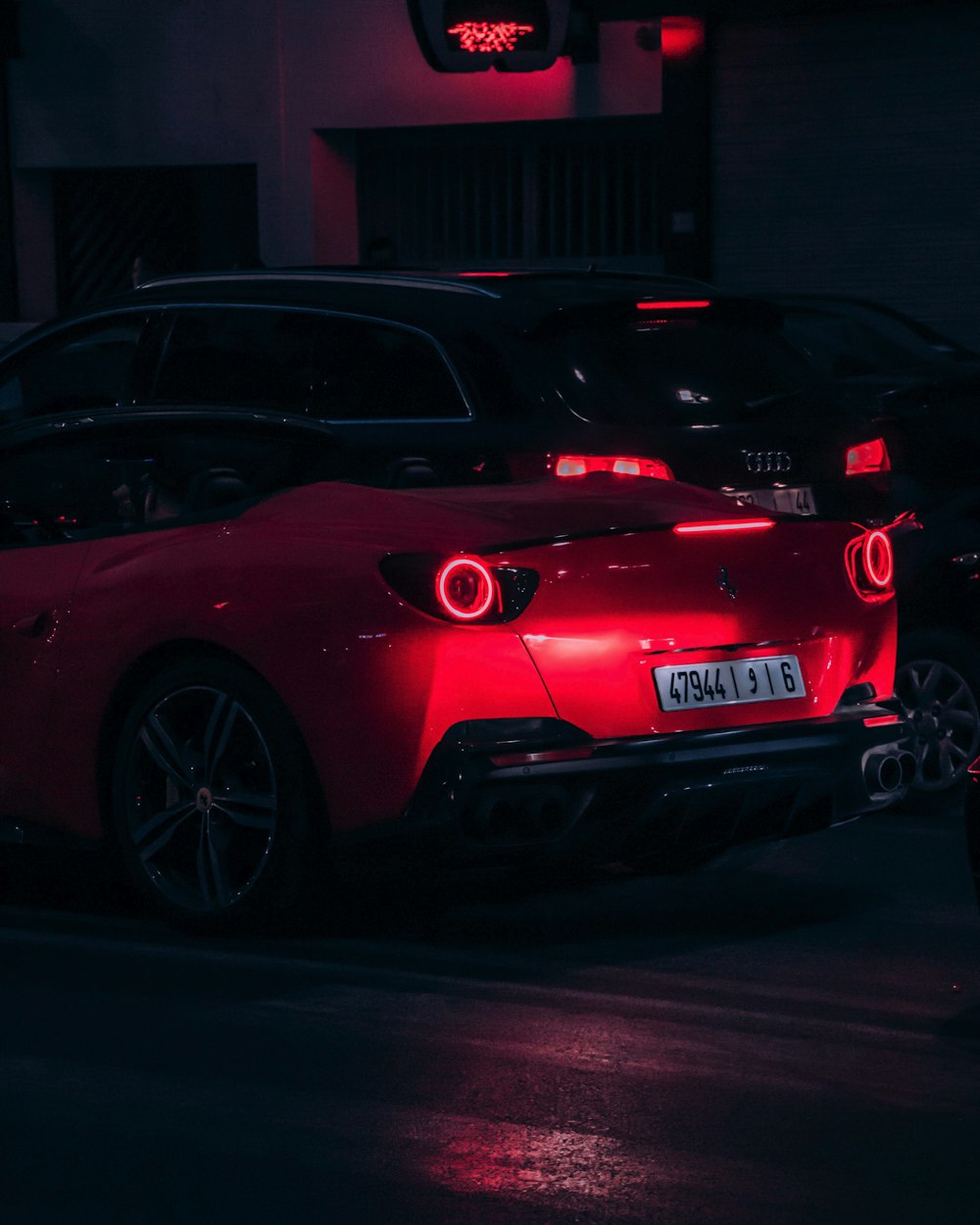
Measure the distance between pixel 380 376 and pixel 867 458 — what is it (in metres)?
1.86

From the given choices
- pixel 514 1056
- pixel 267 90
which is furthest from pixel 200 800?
pixel 267 90

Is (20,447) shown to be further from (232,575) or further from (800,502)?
(800,502)

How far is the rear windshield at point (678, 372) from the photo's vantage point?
8.66 m

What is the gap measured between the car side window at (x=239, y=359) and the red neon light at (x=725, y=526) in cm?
294

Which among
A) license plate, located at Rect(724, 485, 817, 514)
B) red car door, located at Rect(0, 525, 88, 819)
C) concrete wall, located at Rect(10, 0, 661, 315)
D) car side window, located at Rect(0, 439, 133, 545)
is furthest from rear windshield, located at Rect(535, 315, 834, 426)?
concrete wall, located at Rect(10, 0, 661, 315)

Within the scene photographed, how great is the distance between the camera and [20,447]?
25.9 ft

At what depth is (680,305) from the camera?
9.12 metres

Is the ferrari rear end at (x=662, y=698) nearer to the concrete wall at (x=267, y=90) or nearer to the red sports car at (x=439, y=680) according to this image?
the red sports car at (x=439, y=680)

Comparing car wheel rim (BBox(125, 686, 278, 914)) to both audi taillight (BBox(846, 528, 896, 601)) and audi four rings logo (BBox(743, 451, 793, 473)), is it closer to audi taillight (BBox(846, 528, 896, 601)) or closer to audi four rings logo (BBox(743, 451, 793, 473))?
audi taillight (BBox(846, 528, 896, 601))

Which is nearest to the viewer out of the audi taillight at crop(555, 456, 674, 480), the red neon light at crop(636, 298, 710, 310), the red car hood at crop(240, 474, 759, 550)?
the red car hood at crop(240, 474, 759, 550)

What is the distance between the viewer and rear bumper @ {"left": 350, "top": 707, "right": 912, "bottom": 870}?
616 centimetres

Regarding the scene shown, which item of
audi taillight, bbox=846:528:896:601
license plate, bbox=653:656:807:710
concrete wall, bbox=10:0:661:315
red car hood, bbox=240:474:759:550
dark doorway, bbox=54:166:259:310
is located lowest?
license plate, bbox=653:656:807:710

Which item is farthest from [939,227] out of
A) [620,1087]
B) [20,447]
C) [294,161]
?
[620,1087]

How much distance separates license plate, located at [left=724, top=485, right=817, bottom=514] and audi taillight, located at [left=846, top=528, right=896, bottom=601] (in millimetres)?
1763
